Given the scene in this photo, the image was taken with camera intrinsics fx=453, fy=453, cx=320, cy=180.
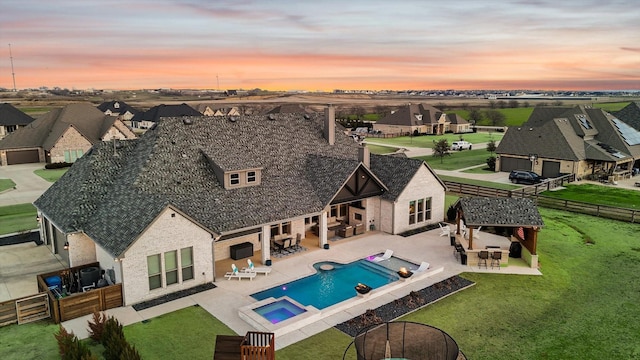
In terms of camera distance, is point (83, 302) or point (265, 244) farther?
point (265, 244)

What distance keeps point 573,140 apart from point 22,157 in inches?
2740

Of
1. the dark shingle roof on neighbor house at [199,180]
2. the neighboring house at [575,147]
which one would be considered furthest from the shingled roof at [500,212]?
the neighboring house at [575,147]

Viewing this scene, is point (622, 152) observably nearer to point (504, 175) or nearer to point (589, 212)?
point (504, 175)

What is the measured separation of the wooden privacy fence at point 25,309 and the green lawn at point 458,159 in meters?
44.9

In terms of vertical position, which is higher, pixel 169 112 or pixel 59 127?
pixel 169 112

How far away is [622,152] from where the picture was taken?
163ft

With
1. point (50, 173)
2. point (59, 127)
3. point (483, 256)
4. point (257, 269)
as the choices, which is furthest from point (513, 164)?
point (59, 127)

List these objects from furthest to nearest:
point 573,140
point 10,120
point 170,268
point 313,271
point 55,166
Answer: point 10,120 < point 55,166 < point 573,140 < point 313,271 < point 170,268

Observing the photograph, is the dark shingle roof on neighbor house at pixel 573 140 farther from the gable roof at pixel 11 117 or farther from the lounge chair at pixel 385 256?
the gable roof at pixel 11 117

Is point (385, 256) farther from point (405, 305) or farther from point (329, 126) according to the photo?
point (329, 126)

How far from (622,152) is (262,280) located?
46427 millimetres

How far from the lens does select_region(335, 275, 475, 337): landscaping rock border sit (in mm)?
17219

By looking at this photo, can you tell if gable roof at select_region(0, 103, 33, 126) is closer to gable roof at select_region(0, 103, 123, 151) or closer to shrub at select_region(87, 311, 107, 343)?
gable roof at select_region(0, 103, 123, 151)

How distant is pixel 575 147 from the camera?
4834 centimetres
